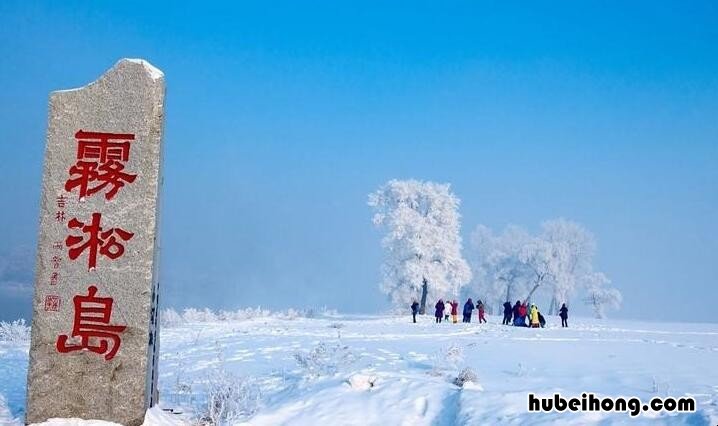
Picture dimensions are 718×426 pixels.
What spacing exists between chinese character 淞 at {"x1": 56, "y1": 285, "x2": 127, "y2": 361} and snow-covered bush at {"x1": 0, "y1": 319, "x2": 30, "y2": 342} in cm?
1415

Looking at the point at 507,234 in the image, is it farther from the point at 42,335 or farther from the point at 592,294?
the point at 42,335

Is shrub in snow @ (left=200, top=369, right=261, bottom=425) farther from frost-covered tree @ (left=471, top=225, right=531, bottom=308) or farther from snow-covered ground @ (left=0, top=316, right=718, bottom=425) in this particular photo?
frost-covered tree @ (left=471, top=225, right=531, bottom=308)

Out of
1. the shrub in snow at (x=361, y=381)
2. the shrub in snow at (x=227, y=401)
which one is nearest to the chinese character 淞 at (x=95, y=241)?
the shrub in snow at (x=227, y=401)

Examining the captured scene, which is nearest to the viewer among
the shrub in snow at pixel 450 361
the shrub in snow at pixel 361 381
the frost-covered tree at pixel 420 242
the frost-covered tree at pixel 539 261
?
the shrub in snow at pixel 361 381

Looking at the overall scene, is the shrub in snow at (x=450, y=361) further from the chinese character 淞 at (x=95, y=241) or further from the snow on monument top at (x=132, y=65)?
the snow on monument top at (x=132, y=65)

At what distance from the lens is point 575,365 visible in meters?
→ 14.1

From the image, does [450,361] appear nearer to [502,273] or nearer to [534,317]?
[534,317]

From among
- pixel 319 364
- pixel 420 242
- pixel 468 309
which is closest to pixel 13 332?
pixel 319 364

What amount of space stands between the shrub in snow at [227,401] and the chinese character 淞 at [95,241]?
235 centimetres

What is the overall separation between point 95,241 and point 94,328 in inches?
43.8

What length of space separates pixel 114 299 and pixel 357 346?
10.2m

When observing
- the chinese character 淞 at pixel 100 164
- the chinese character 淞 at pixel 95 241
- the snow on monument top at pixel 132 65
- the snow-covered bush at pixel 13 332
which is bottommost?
the snow-covered bush at pixel 13 332

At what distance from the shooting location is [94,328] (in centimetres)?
836

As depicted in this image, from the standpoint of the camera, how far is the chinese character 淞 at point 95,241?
27.6 ft
